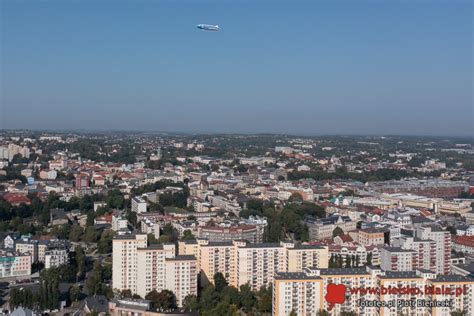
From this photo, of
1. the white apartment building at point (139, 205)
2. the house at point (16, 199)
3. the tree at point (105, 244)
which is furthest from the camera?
the house at point (16, 199)

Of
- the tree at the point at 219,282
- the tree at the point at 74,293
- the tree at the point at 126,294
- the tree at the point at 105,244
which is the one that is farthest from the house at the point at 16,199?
the tree at the point at 219,282

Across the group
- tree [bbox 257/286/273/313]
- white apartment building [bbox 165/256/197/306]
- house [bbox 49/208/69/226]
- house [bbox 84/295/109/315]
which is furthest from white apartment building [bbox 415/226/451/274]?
house [bbox 49/208/69/226]

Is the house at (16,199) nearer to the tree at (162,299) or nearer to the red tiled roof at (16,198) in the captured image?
the red tiled roof at (16,198)

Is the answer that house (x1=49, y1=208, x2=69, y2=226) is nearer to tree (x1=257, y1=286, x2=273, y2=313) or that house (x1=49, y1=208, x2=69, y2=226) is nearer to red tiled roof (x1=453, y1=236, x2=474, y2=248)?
tree (x1=257, y1=286, x2=273, y2=313)

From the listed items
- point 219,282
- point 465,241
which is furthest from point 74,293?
point 465,241

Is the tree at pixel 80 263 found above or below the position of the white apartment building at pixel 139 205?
below

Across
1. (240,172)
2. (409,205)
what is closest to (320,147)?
(240,172)

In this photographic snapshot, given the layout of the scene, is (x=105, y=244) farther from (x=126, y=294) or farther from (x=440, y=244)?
(x=440, y=244)

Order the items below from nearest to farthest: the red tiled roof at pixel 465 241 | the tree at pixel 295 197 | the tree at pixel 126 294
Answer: the tree at pixel 126 294
the red tiled roof at pixel 465 241
the tree at pixel 295 197
